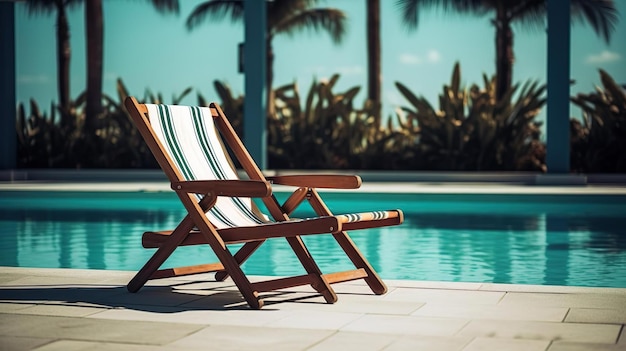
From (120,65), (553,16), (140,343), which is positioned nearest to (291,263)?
(140,343)

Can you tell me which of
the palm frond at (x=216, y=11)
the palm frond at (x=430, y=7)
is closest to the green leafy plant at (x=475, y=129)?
the palm frond at (x=430, y=7)

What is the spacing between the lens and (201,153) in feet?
17.4

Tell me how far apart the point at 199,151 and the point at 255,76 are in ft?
33.8

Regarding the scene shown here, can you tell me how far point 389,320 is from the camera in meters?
4.22

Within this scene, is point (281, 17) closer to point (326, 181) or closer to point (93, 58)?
point (93, 58)

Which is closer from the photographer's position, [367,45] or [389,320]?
[389,320]

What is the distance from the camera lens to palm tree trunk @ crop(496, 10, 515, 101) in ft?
59.8

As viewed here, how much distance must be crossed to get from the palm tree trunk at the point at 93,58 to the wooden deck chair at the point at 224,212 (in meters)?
13.7

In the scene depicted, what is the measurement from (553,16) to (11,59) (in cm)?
852

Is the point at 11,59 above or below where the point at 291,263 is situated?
above

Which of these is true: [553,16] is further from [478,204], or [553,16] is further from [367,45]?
[367,45]

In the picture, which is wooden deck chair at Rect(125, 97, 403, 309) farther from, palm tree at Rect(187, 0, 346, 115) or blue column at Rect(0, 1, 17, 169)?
palm tree at Rect(187, 0, 346, 115)

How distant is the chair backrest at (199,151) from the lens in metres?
5.10

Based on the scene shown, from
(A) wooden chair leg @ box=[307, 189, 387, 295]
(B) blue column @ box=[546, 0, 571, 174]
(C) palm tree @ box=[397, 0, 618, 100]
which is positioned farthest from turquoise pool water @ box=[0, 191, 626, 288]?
(C) palm tree @ box=[397, 0, 618, 100]
